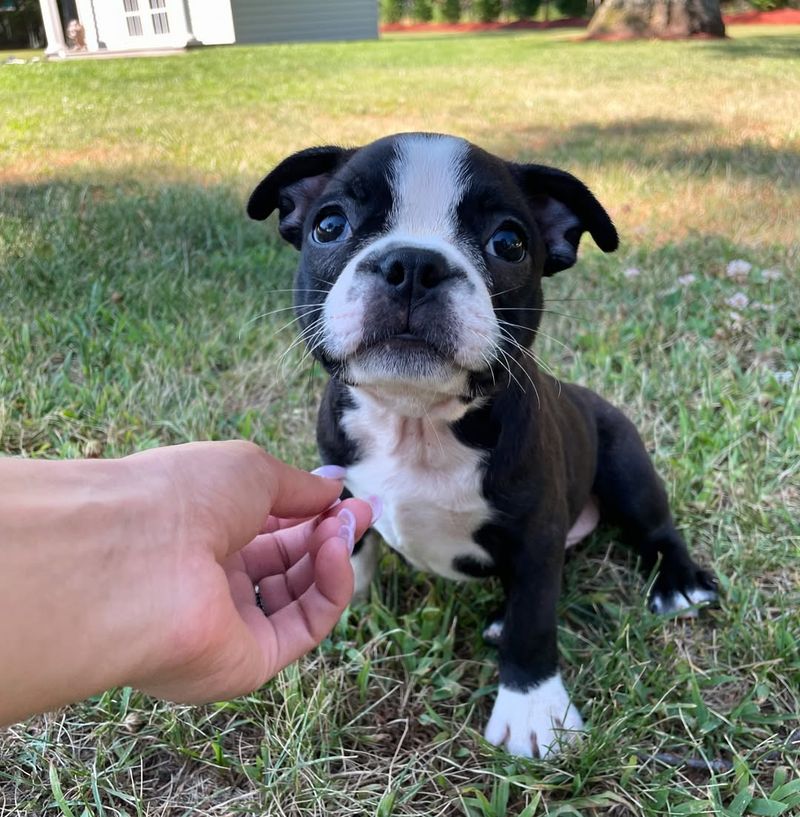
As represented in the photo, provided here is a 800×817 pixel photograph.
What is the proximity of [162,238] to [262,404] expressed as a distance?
6.49ft

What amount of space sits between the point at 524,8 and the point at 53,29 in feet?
46.8

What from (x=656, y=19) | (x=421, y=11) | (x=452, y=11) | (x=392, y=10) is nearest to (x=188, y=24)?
(x=392, y=10)

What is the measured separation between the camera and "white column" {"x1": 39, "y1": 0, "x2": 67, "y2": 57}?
4.00 meters

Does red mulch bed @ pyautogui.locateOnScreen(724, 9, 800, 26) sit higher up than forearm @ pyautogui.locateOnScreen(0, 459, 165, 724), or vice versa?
red mulch bed @ pyautogui.locateOnScreen(724, 9, 800, 26)

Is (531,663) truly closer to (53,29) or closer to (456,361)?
(456,361)

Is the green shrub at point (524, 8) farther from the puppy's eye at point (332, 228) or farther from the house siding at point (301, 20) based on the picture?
the puppy's eye at point (332, 228)

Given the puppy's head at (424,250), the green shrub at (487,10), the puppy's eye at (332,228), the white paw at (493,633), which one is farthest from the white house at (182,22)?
the green shrub at (487,10)

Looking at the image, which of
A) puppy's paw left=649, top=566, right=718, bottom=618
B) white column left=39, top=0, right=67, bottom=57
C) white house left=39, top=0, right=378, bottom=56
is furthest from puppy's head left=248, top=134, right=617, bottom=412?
white house left=39, top=0, right=378, bottom=56

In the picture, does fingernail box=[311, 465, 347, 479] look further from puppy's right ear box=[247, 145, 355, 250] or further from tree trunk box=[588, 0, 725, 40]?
tree trunk box=[588, 0, 725, 40]

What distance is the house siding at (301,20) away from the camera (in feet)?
18.2

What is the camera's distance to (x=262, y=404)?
3498 mm

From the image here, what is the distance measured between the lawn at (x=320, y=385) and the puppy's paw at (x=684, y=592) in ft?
0.22

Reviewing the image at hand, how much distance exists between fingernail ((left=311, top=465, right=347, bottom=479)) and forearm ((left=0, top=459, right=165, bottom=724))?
885 millimetres

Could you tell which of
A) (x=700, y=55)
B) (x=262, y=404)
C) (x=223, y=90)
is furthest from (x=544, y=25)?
(x=262, y=404)
